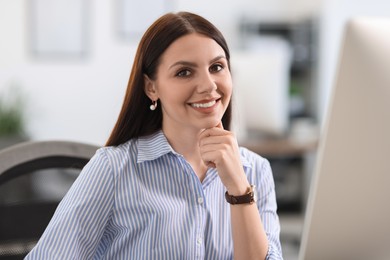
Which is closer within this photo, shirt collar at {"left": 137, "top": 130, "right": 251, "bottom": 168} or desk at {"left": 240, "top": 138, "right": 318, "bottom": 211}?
shirt collar at {"left": 137, "top": 130, "right": 251, "bottom": 168}

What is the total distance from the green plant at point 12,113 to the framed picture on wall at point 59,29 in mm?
385

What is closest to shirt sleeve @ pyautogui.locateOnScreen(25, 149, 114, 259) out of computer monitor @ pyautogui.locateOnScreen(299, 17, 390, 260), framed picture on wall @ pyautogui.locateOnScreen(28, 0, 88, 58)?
computer monitor @ pyautogui.locateOnScreen(299, 17, 390, 260)

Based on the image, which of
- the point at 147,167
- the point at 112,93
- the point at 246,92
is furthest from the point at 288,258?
the point at 147,167

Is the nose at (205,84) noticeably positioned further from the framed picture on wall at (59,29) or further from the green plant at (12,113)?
the framed picture on wall at (59,29)

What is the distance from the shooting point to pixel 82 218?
1.14 metres

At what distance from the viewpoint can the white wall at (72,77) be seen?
539 centimetres

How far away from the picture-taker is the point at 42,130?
5.51 meters

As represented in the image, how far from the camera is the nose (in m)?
1.16

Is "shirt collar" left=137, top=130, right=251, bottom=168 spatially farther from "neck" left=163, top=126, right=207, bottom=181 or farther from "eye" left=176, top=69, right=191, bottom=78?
"eye" left=176, top=69, right=191, bottom=78

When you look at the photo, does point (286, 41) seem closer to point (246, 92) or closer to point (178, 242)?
point (246, 92)

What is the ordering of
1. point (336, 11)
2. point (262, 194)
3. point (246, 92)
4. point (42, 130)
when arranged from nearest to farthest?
point (262, 194) < point (246, 92) < point (336, 11) < point (42, 130)

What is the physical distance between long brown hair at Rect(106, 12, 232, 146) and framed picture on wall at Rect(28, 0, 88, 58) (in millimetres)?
4320

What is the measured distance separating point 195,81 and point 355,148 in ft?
1.03

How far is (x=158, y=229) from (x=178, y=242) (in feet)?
0.13
